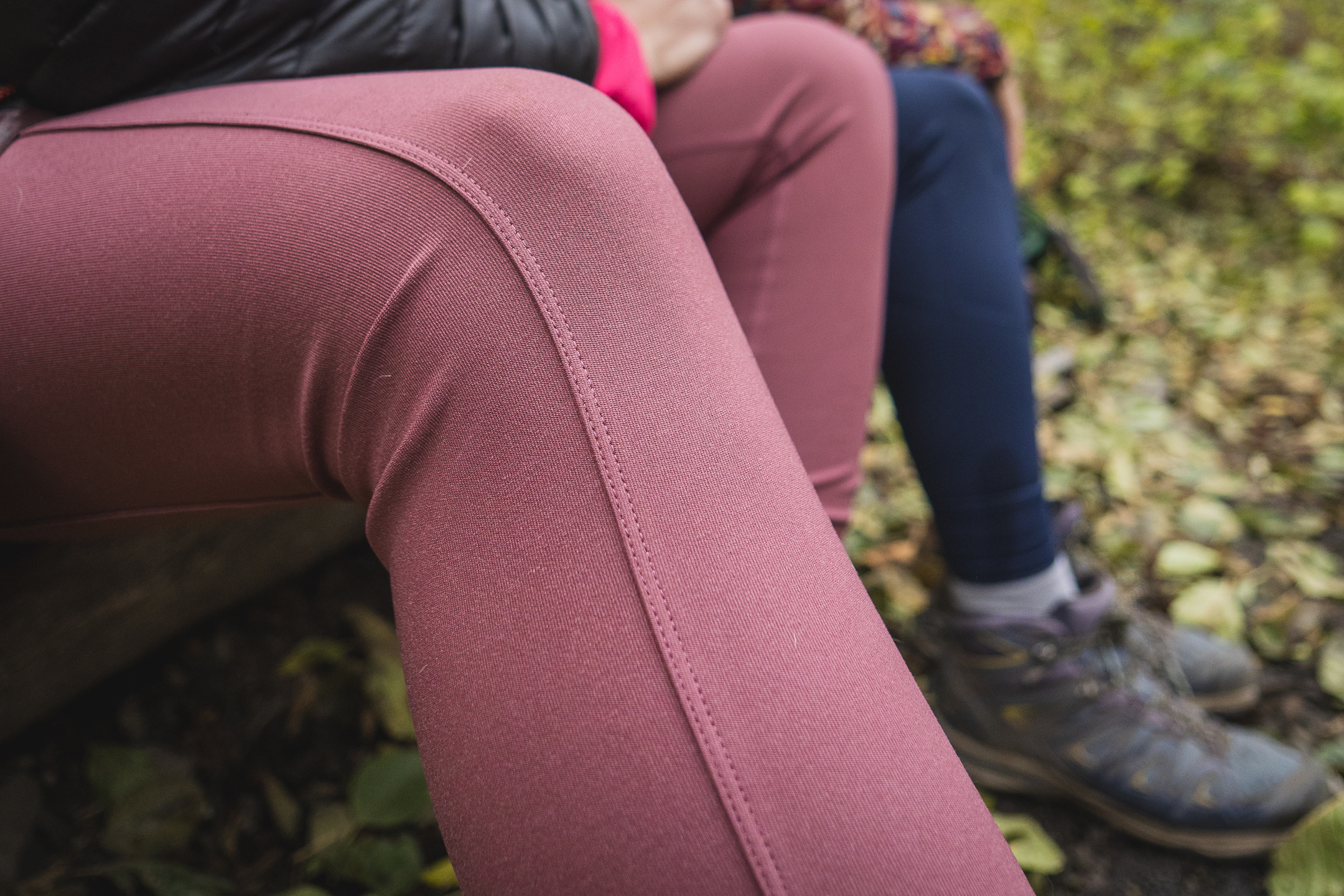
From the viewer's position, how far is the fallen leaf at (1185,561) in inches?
44.7

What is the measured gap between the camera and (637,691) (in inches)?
11.8

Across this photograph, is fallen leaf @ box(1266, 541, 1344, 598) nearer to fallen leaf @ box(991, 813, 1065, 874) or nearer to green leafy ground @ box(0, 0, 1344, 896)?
green leafy ground @ box(0, 0, 1344, 896)

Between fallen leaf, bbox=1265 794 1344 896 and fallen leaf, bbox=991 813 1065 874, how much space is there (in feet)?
0.63

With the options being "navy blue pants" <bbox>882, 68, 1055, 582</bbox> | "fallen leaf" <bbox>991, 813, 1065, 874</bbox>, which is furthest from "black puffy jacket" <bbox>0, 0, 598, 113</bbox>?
"fallen leaf" <bbox>991, 813, 1065, 874</bbox>

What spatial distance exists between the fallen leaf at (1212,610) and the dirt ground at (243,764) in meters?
0.07

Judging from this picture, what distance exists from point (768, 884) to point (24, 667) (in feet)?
2.50

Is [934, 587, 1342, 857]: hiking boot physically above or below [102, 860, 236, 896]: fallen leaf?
below

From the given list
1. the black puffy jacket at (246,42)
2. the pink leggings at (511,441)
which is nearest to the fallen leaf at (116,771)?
Answer: the pink leggings at (511,441)

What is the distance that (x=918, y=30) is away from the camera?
0.96 m

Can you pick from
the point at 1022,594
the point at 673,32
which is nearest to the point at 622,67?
the point at 673,32

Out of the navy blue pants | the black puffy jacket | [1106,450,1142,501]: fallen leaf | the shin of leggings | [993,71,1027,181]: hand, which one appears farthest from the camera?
[1106,450,1142,501]: fallen leaf

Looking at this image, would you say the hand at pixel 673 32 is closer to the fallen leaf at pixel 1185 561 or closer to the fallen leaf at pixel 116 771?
the fallen leaf at pixel 116 771

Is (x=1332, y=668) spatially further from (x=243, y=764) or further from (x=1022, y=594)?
(x=243, y=764)

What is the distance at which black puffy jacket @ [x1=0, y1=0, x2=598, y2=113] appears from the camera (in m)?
0.41
